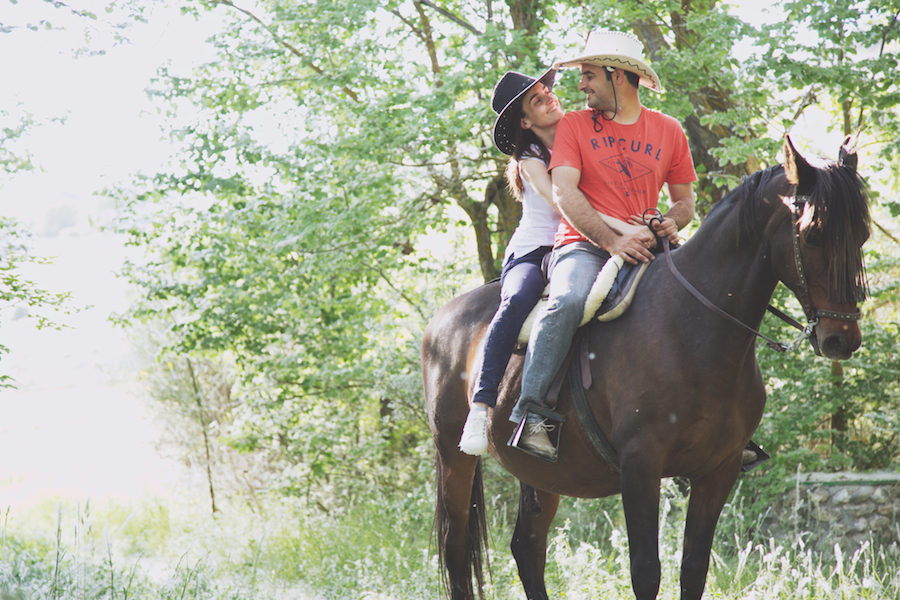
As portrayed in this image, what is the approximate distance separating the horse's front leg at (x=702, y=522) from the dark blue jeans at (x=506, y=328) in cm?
100

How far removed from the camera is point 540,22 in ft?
25.6

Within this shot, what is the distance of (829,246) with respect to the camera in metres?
2.28

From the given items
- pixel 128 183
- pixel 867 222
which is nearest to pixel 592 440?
pixel 867 222

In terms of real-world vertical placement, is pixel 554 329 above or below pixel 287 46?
below

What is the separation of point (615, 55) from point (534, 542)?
2.64m

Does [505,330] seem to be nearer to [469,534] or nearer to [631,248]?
[631,248]

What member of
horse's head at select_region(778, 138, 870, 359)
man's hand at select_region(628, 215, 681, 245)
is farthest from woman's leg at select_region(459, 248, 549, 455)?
horse's head at select_region(778, 138, 870, 359)

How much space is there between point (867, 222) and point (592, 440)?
1327 millimetres

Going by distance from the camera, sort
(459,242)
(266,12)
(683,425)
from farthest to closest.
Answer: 1. (459,242)
2. (266,12)
3. (683,425)

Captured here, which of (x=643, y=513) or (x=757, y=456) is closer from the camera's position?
(x=643, y=513)

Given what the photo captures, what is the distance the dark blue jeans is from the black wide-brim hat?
697mm

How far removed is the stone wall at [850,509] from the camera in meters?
6.05

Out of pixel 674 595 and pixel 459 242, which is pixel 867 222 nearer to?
pixel 674 595

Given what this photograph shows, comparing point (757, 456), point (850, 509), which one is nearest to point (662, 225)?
point (757, 456)
